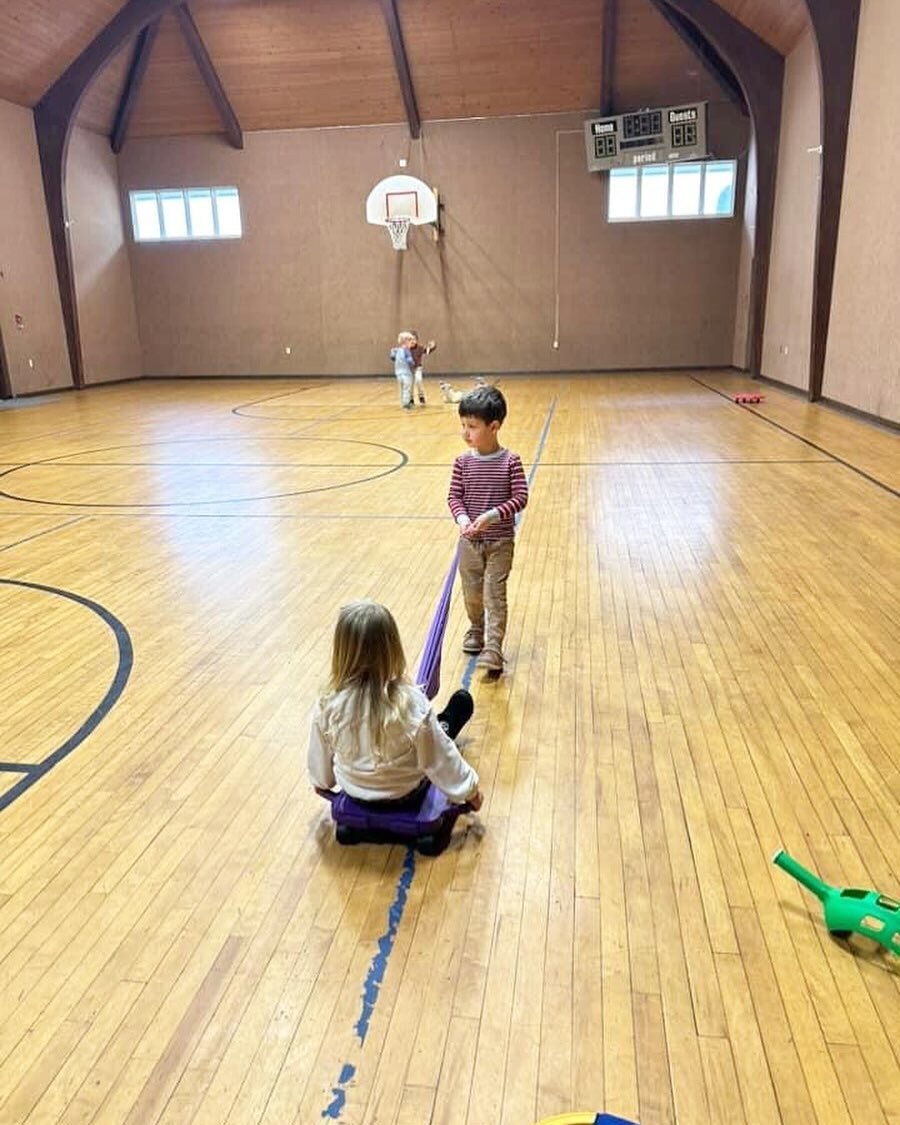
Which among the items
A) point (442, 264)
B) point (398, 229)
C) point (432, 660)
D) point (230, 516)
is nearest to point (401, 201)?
point (398, 229)

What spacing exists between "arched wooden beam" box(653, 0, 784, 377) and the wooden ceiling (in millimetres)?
326

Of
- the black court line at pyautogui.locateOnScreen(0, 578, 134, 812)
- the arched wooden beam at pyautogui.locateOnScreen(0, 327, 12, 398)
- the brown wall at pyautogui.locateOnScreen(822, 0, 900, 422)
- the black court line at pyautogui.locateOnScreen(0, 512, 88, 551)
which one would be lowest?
the black court line at pyautogui.locateOnScreen(0, 578, 134, 812)

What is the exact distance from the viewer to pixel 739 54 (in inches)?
514

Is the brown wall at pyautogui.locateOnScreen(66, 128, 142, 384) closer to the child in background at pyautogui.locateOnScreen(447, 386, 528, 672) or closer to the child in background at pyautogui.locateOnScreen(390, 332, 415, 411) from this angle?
the child in background at pyautogui.locateOnScreen(390, 332, 415, 411)

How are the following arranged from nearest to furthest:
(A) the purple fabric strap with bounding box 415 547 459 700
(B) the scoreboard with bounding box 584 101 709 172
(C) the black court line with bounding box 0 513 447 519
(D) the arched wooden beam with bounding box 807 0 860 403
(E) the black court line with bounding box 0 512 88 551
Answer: (A) the purple fabric strap with bounding box 415 547 459 700 < (E) the black court line with bounding box 0 512 88 551 < (C) the black court line with bounding box 0 513 447 519 < (D) the arched wooden beam with bounding box 807 0 860 403 < (B) the scoreboard with bounding box 584 101 709 172

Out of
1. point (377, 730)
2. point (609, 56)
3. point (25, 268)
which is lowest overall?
point (377, 730)

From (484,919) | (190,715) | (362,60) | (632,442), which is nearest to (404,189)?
(362,60)

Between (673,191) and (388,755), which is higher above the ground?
(673,191)

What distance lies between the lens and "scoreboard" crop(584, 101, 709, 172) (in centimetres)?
1456

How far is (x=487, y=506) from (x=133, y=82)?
647 inches

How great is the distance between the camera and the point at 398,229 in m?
15.8

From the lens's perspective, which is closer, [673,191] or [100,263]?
[673,191]

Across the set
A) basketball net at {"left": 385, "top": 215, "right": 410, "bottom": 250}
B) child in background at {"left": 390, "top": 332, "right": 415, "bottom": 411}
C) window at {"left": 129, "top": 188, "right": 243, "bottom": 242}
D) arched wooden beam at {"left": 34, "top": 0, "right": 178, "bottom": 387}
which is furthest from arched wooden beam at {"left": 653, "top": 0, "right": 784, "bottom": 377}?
window at {"left": 129, "top": 188, "right": 243, "bottom": 242}

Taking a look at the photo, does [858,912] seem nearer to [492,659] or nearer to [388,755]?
[388,755]
